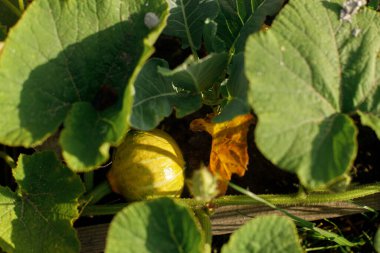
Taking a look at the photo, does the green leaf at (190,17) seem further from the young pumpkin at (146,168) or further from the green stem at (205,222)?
the green stem at (205,222)

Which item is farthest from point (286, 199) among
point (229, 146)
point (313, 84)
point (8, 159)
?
point (8, 159)

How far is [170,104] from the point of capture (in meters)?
1.85

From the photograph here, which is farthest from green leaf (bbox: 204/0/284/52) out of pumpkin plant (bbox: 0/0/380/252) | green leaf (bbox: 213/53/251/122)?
green leaf (bbox: 213/53/251/122)

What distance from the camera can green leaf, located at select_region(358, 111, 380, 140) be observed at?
64.1 inches

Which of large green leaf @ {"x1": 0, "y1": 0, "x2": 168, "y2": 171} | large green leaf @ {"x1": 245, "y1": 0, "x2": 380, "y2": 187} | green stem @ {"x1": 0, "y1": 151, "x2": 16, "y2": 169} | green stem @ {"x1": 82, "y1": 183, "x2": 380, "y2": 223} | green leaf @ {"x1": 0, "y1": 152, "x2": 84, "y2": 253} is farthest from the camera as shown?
green stem @ {"x1": 0, "y1": 151, "x2": 16, "y2": 169}

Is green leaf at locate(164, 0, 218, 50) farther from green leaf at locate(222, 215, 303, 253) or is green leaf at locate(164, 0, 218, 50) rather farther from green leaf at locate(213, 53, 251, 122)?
green leaf at locate(222, 215, 303, 253)

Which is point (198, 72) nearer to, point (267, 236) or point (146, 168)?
point (146, 168)

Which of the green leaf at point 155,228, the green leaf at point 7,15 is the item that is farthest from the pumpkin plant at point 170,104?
the green leaf at point 7,15

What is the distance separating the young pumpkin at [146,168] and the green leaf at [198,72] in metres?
0.22

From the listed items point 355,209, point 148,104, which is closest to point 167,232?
point 148,104

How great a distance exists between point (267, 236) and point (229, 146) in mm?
423

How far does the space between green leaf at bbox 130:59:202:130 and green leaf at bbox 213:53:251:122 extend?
10 cm

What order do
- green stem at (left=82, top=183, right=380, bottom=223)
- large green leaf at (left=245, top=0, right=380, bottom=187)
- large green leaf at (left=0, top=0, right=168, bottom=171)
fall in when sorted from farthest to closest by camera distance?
green stem at (left=82, top=183, right=380, bottom=223)
large green leaf at (left=0, top=0, right=168, bottom=171)
large green leaf at (left=245, top=0, right=380, bottom=187)

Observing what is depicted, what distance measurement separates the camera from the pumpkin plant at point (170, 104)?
158cm
